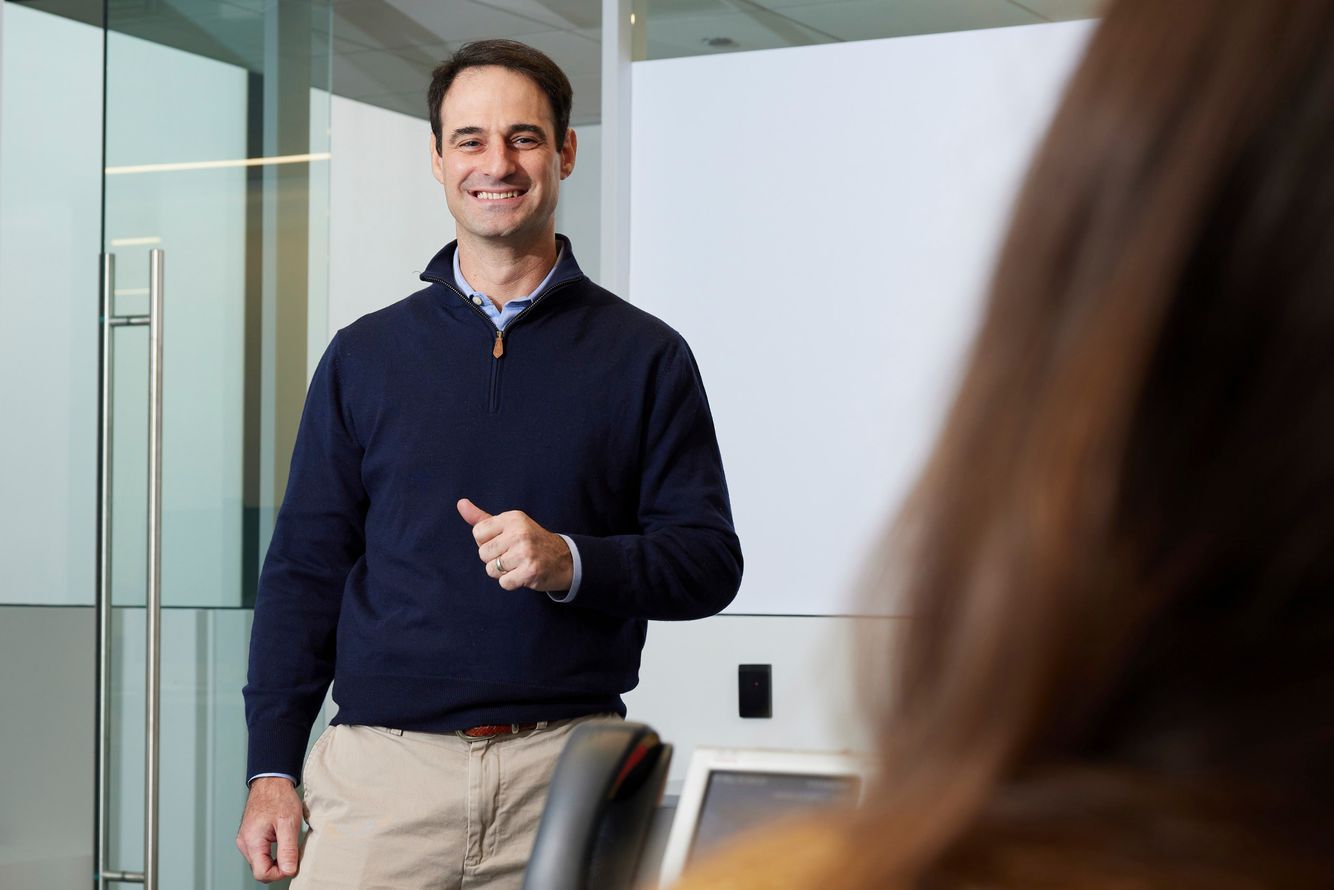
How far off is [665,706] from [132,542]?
1.17 metres

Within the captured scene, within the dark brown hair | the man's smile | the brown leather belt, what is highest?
the dark brown hair

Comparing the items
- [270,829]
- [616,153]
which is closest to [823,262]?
[616,153]

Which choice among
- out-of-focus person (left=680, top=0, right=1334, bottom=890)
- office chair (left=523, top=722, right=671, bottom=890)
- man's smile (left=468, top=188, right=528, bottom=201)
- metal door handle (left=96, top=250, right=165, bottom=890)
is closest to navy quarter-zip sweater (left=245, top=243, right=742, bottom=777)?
man's smile (left=468, top=188, right=528, bottom=201)

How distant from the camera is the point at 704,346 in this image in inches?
138

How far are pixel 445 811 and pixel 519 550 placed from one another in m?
0.40

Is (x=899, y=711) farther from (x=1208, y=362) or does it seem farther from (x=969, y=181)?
(x=969, y=181)

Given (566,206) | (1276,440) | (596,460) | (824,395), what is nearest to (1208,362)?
(1276,440)

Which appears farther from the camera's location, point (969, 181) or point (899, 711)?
point (969, 181)

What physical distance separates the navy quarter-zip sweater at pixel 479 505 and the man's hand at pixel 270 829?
0.03 m

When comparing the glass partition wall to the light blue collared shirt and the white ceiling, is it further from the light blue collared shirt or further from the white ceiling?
the light blue collared shirt

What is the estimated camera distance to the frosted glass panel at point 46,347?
3.45 meters

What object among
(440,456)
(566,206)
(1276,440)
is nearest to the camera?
(1276,440)

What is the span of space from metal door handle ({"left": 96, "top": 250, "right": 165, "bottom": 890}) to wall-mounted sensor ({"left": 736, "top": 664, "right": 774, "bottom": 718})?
3.91 ft

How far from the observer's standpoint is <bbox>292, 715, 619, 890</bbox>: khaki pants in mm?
1979
